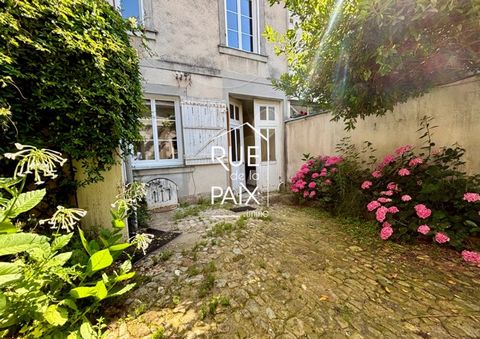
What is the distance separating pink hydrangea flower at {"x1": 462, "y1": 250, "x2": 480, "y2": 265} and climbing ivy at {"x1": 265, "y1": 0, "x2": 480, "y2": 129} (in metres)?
1.72

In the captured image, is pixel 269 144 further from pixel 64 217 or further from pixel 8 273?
pixel 8 273

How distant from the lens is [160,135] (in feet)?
14.5

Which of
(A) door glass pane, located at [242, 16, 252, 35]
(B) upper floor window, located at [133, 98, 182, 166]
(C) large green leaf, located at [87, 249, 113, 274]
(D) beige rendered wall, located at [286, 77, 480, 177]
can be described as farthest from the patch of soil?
(A) door glass pane, located at [242, 16, 252, 35]

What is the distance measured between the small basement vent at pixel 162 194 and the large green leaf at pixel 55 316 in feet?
9.87

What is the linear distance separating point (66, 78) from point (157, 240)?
6.65 ft

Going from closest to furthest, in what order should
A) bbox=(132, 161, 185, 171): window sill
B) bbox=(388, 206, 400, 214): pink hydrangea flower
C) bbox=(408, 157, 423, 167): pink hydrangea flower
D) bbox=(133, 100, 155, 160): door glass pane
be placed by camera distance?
bbox=(388, 206, 400, 214): pink hydrangea flower
bbox=(408, 157, 423, 167): pink hydrangea flower
bbox=(132, 161, 185, 171): window sill
bbox=(133, 100, 155, 160): door glass pane

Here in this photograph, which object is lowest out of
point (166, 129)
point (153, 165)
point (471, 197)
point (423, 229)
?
point (423, 229)

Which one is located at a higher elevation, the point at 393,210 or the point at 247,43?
the point at 247,43

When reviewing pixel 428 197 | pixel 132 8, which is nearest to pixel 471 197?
pixel 428 197

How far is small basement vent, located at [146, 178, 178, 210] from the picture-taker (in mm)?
4078

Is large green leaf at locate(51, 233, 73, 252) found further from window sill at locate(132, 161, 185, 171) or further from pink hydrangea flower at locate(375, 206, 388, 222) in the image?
pink hydrangea flower at locate(375, 206, 388, 222)

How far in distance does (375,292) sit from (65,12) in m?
3.37

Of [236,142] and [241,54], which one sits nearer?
[241,54]

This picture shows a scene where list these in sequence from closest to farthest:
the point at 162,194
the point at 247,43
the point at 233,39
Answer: the point at 162,194
the point at 233,39
the point at 247,43
